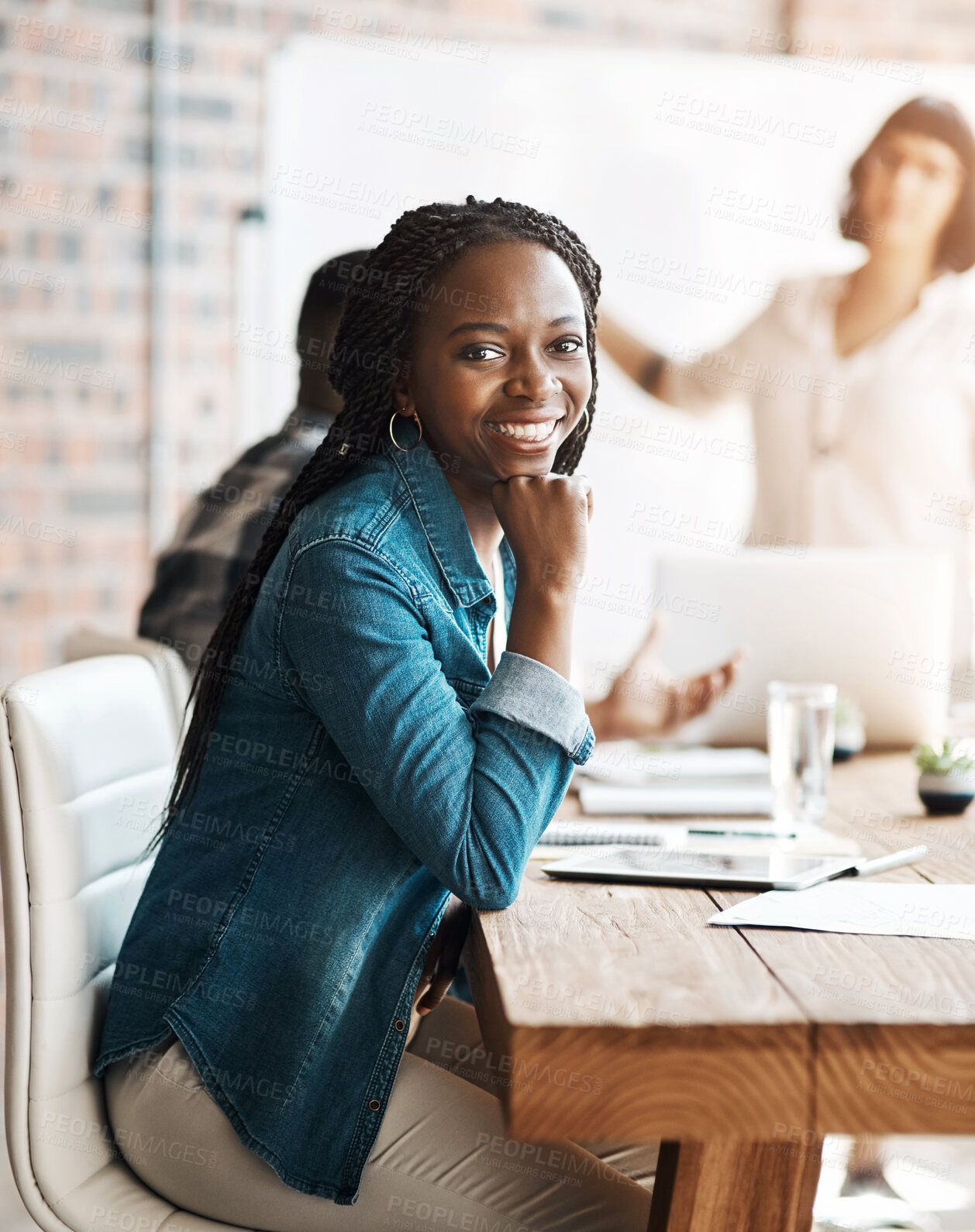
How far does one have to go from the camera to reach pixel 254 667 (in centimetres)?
117

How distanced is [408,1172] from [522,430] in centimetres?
67

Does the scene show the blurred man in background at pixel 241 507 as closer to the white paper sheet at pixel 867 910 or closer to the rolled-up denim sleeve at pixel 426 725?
the rolled-up denim sleeve at pixel 426 725

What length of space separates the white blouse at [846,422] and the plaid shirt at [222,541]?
5.47 feet

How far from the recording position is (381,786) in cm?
102

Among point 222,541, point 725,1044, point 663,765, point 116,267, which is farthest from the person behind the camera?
point 116,267

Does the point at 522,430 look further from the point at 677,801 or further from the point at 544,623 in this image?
the point at 677,801

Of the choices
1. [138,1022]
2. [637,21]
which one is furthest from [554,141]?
[138,1022]

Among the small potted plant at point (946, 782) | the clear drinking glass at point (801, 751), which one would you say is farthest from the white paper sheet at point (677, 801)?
the small potted plant at point (946, 782)

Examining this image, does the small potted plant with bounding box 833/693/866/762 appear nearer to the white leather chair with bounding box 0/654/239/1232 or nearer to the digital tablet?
the digital tablet

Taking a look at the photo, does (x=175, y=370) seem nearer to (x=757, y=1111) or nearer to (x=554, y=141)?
(x=554, y=141)

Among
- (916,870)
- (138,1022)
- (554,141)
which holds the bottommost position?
(138,1022)

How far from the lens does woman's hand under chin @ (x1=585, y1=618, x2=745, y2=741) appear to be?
1956 mm

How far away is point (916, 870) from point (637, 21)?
3.15 metres

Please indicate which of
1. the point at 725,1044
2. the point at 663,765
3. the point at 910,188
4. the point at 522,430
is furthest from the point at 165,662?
the point at 910,188
